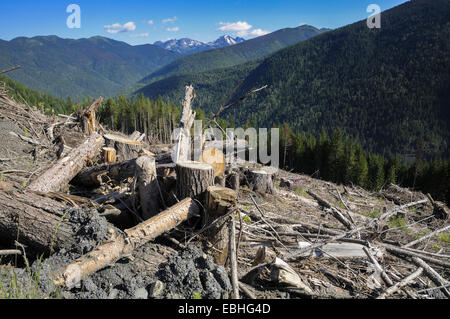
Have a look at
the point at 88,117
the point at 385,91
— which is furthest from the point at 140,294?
the point at 385,91

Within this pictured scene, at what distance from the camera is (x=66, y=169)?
5.46 meters

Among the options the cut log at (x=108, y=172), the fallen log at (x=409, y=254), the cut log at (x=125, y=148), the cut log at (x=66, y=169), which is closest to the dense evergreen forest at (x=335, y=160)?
the cut log at (x=125, y=148)

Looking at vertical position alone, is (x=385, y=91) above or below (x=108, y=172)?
above

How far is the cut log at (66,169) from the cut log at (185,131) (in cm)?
219

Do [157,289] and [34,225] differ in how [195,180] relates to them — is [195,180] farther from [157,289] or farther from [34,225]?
[34,225]

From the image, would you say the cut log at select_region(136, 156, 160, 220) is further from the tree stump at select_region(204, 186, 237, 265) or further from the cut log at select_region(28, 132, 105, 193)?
the cut log at select_region(28, 132, 105, 193)

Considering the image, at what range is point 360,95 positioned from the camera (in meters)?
153

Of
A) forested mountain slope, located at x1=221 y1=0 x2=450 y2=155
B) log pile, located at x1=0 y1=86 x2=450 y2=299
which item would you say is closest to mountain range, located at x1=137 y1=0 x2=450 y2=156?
forested mountain slope, located at x1=221 y1=0 x2=450 y2=155

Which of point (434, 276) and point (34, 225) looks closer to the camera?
point (34, 225)

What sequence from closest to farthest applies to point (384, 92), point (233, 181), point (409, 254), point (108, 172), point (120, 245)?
point (120, 245) < point (409, 254) < point (108, 172) < point (233, 181) < point (384, 92)

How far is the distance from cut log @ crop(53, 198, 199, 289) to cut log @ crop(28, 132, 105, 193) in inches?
100.0

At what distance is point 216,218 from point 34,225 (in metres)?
2.25

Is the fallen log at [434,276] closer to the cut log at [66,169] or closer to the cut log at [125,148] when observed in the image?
the cut log at [66,169]

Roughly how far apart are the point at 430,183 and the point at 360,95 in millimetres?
132551
